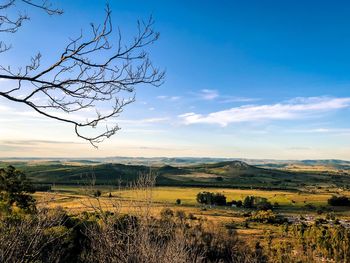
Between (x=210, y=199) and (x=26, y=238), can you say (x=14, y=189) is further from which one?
(x=210, y=199)

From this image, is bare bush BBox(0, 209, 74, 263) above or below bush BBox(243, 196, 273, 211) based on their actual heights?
above

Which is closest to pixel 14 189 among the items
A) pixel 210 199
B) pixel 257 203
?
pixel 210 199

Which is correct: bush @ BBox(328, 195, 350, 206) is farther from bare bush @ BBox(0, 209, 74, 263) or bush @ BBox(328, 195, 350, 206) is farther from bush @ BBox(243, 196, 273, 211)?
bare bush @ BBox(0, 209, 74, 263)

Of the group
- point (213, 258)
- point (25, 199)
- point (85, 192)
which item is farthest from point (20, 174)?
point (85, 192)

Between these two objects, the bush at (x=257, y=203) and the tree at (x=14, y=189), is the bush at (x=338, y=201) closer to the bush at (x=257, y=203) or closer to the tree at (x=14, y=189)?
the bush at (x=257, y=203)

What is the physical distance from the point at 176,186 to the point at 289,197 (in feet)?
180

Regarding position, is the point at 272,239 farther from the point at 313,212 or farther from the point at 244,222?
the point at 313,212

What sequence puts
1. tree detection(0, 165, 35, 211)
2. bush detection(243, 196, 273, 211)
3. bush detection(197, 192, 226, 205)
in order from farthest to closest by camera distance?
bush detection(197, 192, 226, 205) → bush detection(243, 196, 273, 211) → tree detection(0, 165, 35, 211)

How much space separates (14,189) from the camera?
155ft

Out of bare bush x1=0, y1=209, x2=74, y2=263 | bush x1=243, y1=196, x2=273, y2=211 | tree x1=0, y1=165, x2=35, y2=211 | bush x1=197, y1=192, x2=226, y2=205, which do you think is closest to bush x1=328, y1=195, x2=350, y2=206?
bush x1=243, y1=196, x2=273, y2=211

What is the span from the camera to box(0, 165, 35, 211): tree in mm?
46031

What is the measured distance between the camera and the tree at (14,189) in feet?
151

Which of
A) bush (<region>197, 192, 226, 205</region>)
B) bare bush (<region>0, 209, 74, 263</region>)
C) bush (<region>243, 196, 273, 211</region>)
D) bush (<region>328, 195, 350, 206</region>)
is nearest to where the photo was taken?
bare bush (<region>0, 209, 74, 263</region>)

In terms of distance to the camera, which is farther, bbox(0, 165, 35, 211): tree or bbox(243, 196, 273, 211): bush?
bbox(243, 196, 273, 211): bush
